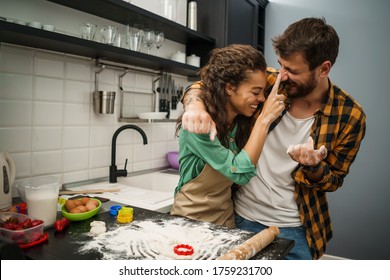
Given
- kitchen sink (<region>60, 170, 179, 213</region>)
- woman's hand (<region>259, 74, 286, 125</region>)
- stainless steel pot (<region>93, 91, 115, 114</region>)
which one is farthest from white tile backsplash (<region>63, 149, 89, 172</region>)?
woman's hand (<region>259, 74, 286, 125</region>)

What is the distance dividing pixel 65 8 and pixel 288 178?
129cm

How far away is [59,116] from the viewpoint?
4.97 ft

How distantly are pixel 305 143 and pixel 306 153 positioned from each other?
0.21 meters

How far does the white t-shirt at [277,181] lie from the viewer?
1269 millimetres

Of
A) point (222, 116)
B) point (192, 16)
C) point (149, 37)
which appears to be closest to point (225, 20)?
point (192, 16)

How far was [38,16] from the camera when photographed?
139cm

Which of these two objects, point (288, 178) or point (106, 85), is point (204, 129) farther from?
point (106, 85)

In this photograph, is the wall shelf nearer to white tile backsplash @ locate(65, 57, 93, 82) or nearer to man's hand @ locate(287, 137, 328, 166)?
white tile backsplash @ locate(65, 57, 93, 82)

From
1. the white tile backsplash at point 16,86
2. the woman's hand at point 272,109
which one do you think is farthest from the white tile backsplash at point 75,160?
the woman's hand at point 272,109

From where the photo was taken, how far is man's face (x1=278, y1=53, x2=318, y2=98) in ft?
4.10

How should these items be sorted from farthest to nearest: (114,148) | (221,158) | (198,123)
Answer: (114,148)
(221,158)
(198,123)

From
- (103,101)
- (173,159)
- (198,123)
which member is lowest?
(173,159)

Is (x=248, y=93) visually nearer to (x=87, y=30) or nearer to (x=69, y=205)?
(x=69, y=205)

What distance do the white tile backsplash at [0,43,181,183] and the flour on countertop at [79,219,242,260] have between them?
68 cm
